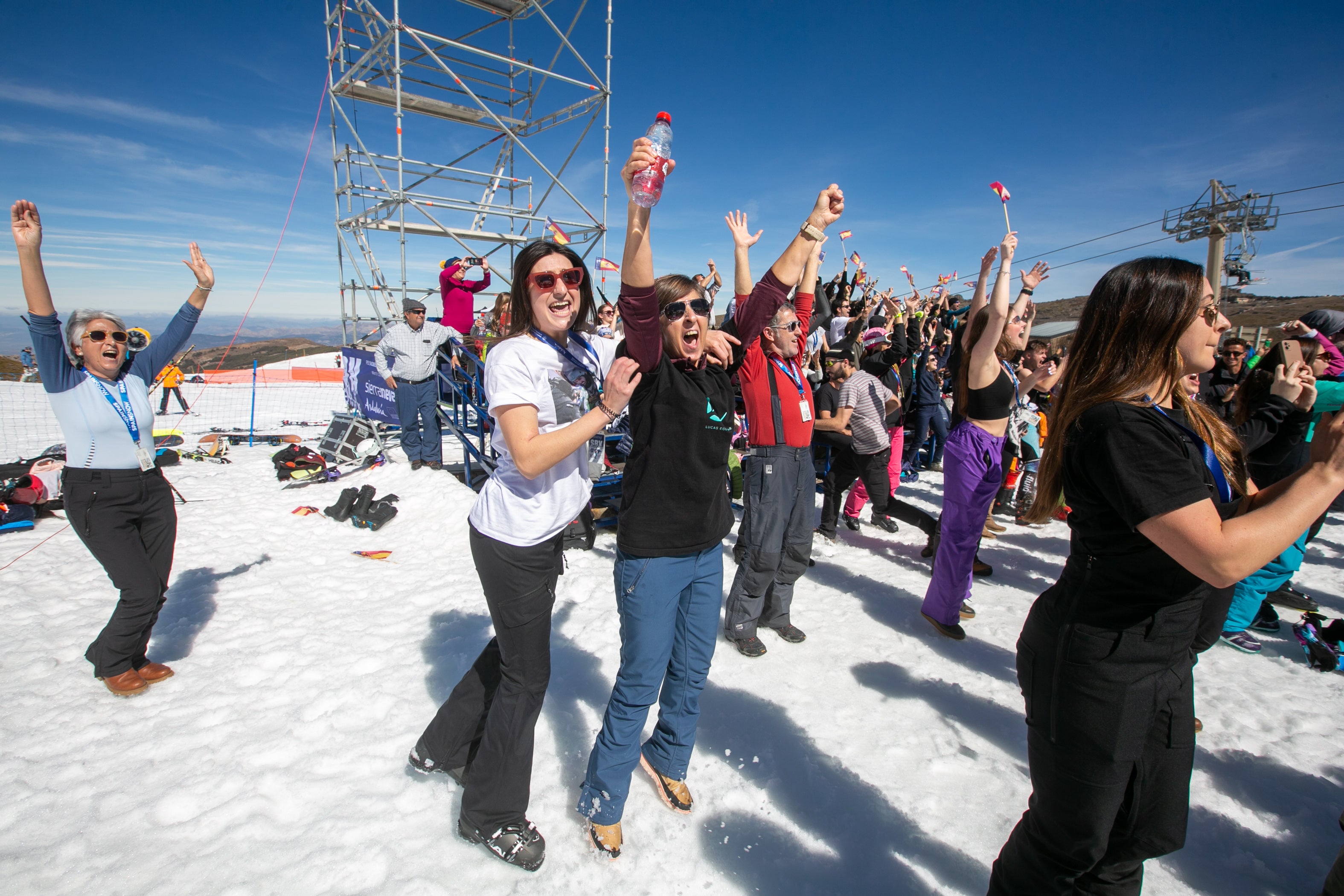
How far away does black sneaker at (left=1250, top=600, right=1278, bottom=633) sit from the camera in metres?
4.15

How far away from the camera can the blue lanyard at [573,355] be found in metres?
2.08

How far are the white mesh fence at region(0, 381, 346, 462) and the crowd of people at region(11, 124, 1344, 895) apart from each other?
30.6 feet

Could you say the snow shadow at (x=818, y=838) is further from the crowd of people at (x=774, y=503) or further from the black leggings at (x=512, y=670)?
the black leggings at (x=512, y=670)

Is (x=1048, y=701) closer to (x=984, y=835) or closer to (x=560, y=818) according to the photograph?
(x=984, y=835)

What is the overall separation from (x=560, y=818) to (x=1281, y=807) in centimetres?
325

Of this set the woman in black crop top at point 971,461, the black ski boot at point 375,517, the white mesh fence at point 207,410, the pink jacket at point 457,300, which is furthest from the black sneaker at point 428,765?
the white mesh fence at point 207,410

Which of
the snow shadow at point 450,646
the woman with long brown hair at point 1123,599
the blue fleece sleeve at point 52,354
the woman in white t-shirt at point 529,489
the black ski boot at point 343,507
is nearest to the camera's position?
the woman with long brown hair at point 1123,599

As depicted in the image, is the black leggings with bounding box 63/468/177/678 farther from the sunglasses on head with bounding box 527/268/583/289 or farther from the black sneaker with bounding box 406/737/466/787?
the sunglasses on head with bounding box 527/268/583/289

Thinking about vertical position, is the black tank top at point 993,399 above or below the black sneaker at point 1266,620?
above

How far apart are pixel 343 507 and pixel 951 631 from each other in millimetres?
6131

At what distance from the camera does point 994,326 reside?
11.2 feet

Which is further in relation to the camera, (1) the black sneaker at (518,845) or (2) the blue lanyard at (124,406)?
(2) the blue lanyard at (124,406)

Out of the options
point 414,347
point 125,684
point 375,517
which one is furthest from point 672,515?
point 414,347

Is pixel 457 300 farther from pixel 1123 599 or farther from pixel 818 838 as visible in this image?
pixel 1123 599
